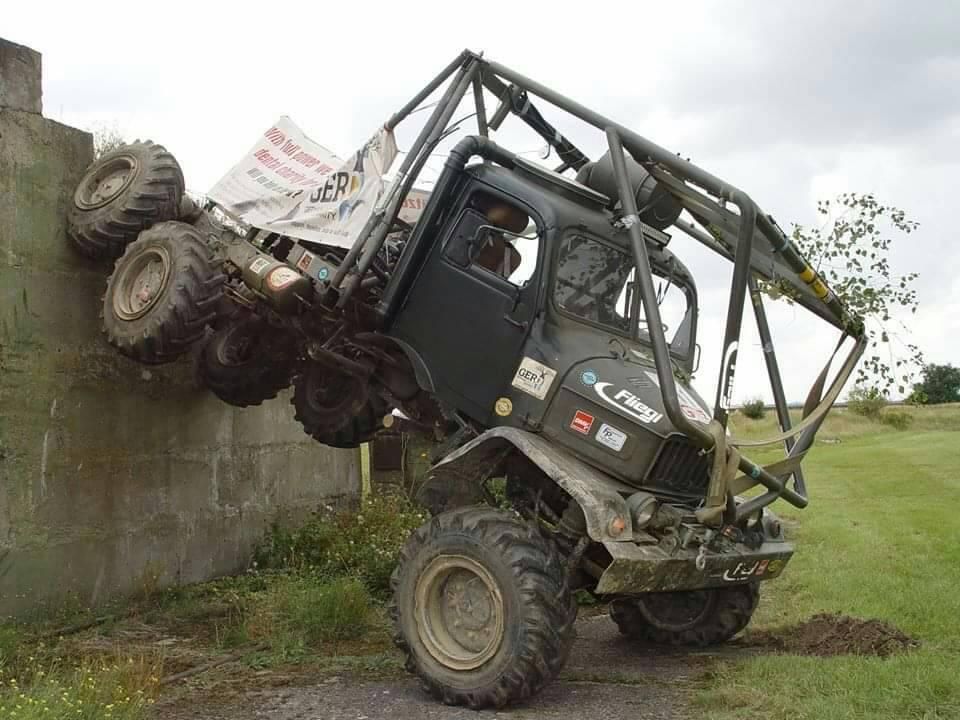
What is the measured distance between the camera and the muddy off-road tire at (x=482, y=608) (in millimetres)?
6328

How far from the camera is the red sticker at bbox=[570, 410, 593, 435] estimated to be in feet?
23.2

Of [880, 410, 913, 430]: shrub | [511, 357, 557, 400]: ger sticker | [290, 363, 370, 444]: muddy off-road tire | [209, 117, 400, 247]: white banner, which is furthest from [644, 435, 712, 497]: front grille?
[880, 410, 913, 430]: shrub

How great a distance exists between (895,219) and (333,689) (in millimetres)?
5898

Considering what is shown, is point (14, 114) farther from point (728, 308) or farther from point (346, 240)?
point (728, 308)

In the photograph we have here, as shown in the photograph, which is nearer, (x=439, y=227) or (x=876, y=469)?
(x=439, y=227)

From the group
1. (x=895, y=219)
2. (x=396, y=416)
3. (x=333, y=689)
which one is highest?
(x=895, y=219)

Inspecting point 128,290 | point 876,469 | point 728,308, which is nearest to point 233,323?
point 128,290

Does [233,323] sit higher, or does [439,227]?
[439,227]

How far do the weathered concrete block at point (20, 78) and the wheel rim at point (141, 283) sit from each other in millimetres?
1573

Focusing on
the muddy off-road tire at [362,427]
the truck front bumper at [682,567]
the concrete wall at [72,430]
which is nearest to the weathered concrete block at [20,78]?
the concrete wall at [72,430]

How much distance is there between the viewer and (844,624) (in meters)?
7.90

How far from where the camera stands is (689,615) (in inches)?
334

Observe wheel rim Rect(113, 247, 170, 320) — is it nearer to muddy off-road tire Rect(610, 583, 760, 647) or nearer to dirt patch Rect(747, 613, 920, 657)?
muddy off-road tire Rect(610, 583, 760, 647)

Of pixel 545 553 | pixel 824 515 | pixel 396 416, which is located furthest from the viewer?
pixel 824 515
